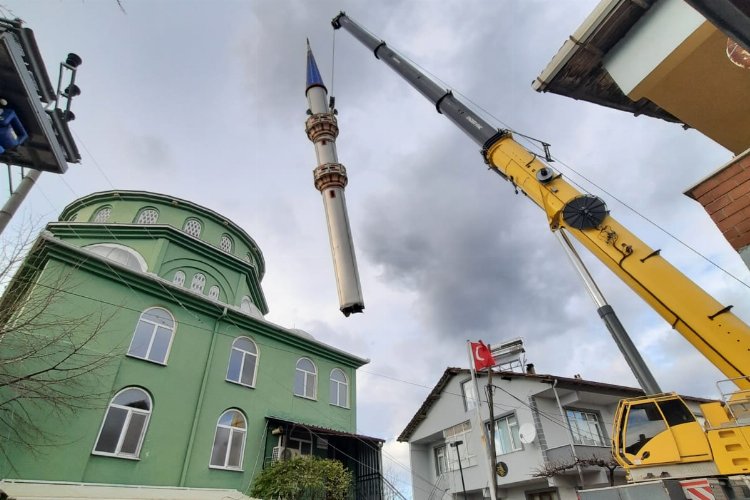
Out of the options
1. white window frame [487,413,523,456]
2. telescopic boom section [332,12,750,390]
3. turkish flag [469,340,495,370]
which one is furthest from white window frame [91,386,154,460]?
white window frame [487,413,523,456]

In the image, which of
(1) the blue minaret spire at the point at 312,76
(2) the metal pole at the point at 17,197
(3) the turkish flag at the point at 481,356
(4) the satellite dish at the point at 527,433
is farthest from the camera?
(4) the satellite dish at the point at 527,433

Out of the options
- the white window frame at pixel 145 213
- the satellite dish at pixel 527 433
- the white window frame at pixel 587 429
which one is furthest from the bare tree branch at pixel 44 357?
the white window frame at pixel 587 429

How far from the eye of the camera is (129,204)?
61.4ft

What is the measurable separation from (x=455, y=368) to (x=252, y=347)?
13.5 metres

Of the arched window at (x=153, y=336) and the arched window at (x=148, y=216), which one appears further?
the arched window at (x=148, y=216)

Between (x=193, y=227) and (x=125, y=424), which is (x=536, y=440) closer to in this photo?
(x=125, y=424)

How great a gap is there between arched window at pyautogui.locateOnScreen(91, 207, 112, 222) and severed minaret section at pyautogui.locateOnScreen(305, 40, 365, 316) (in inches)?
449

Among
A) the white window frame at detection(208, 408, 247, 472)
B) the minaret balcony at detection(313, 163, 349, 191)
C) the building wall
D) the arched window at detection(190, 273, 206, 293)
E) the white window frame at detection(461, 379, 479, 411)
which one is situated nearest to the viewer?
the minaret balcony at detection(313, 163, 349, 191)

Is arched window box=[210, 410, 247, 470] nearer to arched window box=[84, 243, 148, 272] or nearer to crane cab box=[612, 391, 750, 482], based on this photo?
arched window box=[84, 243, 148, 272]

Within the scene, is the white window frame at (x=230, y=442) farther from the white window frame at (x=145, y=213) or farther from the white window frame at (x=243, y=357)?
the white window frame at (x=145, y=213)

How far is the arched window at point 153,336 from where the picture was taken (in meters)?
13.1

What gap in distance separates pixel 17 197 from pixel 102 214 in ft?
50.1

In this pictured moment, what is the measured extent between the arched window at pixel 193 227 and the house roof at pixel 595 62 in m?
16.5

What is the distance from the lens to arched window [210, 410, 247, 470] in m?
13.5
